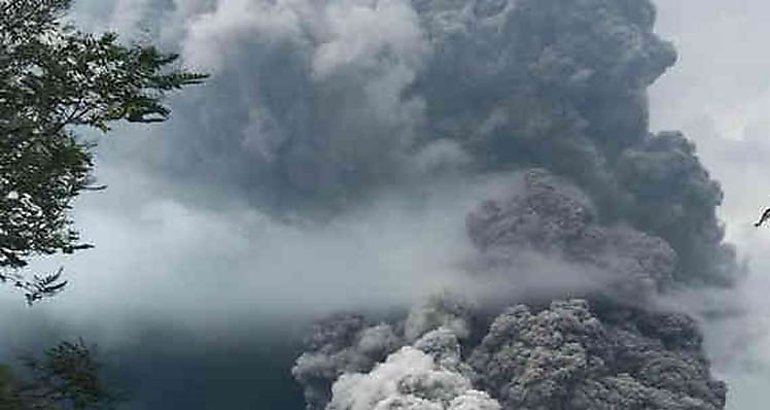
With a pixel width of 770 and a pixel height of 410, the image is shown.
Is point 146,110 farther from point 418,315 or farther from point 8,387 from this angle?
point 418,315

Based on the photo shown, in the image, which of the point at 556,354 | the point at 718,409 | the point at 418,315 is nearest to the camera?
the point at 556,354

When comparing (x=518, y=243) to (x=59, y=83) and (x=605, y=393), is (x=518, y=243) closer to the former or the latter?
(x=605, y=393)

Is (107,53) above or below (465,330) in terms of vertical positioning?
below

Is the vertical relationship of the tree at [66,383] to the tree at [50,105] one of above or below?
below

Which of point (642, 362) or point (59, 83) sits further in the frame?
point (642, 362)

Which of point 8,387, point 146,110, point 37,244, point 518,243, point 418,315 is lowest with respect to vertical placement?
point 8,387

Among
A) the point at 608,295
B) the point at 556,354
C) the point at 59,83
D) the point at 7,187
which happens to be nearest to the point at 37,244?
the point at 7,187

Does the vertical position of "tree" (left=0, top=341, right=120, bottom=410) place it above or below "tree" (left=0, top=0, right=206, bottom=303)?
below

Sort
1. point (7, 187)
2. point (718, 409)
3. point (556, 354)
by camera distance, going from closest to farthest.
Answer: point (7, 187), point (556, 354), point (718, 409)
